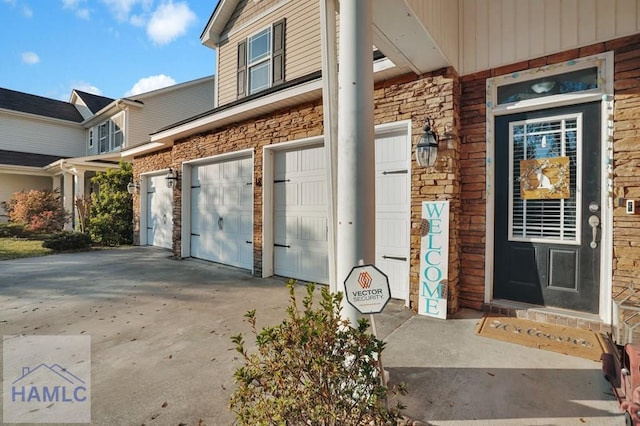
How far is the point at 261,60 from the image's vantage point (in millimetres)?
7344

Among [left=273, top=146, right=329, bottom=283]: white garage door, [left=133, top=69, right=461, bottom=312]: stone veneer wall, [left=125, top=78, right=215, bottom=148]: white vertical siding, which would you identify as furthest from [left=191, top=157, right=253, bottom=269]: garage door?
[left=125, top=78, right=215, bottom=148]: white vertical siding

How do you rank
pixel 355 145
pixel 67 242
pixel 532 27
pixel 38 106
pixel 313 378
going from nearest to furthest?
pixel 313 378 < pixel 355 145 < pixel 532 27 < pixel 67 242 < pixel 38 106

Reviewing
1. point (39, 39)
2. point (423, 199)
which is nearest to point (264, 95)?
point (423, 199)

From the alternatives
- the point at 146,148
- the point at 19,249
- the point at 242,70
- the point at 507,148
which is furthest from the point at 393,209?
the point at 19,249

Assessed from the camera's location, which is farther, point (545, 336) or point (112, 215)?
point (112, 215)

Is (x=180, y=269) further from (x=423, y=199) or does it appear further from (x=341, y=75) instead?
(x=341, y=75)

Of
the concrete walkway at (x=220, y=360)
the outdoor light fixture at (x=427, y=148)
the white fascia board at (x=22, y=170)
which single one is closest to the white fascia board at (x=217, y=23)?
the concrete walkway at (x=220, y=360)

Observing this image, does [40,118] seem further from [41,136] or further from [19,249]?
[19,249]

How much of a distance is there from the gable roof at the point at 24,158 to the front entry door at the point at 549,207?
61.9 feet

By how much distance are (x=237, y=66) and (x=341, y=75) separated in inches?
271

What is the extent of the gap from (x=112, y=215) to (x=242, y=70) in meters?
6.36

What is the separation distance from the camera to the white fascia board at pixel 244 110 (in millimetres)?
4478

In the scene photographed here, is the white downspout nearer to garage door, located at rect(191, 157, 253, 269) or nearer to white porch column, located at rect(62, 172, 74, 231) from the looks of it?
garage door, located at rect(191, 157, 253, 269)

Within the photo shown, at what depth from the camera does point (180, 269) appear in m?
6.22
